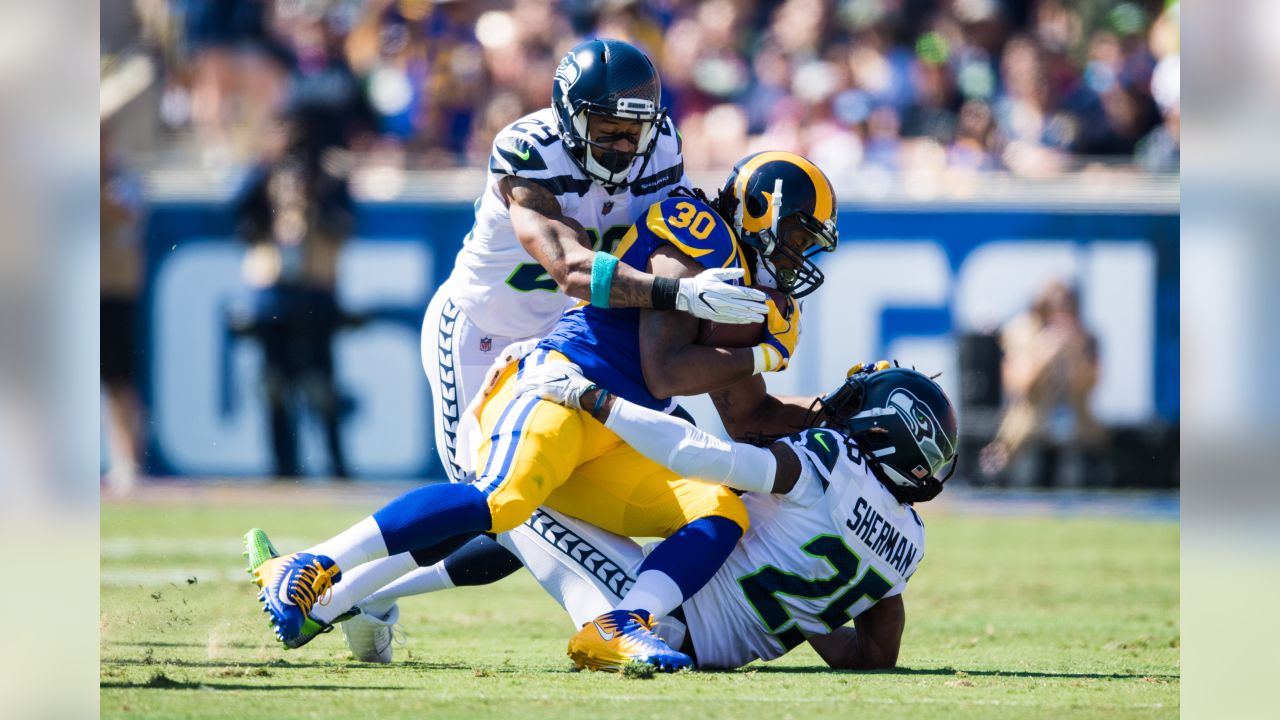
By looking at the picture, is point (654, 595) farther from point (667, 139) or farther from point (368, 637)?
point (667, 139)

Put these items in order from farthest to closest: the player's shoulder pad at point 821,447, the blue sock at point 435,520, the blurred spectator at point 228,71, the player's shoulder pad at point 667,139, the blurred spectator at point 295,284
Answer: the blurred spectator at point 228,71
the blurred spectator at point 295,284
the player's shoulder pad at point 667,139
the player's shoulder pad at point 821,447
the blue sock at point 435,520

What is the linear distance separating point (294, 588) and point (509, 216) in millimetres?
1586

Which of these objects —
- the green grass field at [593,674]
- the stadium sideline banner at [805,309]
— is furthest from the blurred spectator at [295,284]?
the green grass field at [593,674]

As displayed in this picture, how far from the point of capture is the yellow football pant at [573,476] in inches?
187

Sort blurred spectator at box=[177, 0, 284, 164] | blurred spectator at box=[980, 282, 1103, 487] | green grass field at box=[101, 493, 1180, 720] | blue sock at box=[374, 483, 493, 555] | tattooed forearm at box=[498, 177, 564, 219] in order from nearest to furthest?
green grass field at box=[101, 493, 1180, 720], blue sock at box=[374, 483, 493, 555], tattooed forearm at box=[498, 177, 564, 219], blurred spectator at box=[980, 282, 1103, 487], blurred spectator at box=[177, 0, 284, 164]

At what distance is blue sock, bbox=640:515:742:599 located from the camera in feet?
15.6

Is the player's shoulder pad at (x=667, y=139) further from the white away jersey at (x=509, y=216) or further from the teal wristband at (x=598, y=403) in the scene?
the teal wristband at (x=598, y=403)

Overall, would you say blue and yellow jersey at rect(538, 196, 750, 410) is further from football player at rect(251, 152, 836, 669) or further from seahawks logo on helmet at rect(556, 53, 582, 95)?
seahawks logo on helmet at rect(556, 53, 582, 95)

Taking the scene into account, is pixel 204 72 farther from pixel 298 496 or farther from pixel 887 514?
pixel 887 514

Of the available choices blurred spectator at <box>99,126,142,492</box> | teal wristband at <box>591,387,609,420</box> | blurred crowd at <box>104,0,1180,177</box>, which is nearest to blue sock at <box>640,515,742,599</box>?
teal wristband at <box>591,387,609,420</box>

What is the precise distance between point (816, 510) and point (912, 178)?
7.68 metres

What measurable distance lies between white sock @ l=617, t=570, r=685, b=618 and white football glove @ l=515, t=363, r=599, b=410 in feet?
1.81
